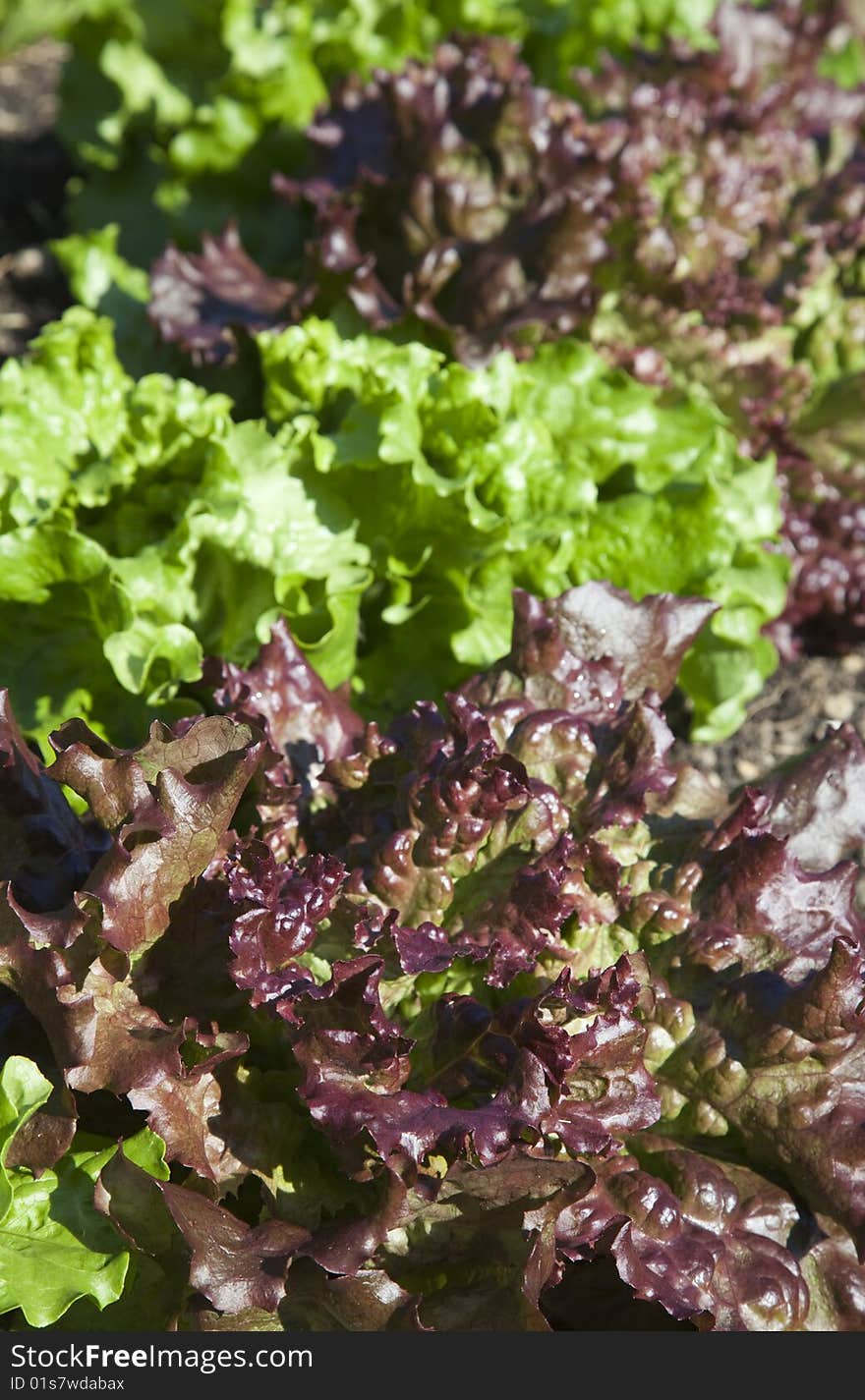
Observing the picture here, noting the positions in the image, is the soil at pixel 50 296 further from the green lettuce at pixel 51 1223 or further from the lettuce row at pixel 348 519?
the green lettuce at pixel 51 1223

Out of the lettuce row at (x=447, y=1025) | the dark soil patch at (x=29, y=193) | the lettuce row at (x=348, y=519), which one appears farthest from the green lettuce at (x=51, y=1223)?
the dark soil patch at (x=29, y=193)

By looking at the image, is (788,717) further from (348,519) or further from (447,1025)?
(447,1025)

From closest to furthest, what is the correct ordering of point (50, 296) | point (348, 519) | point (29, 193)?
point (348, 519) → point (50, 296) → point (29, 193)

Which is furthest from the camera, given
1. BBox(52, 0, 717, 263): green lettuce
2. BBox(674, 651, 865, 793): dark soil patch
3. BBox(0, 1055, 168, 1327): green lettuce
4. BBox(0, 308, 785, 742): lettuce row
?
BBox(52, 0, 717, 263): green lettuce

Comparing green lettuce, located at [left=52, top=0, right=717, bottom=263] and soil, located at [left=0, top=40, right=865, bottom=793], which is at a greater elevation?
green lettuce, located at [left=52, top=0, right=717, bottom=263]

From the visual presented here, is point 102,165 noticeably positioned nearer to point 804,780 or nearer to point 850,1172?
point 804,780

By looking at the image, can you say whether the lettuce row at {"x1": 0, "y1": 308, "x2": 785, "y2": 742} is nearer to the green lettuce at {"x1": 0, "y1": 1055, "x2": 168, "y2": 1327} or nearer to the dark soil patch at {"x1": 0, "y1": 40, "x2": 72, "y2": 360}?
the green lettuce at {"x1": 0, "y1": 1055, "x2": 168, "y2": 1327}

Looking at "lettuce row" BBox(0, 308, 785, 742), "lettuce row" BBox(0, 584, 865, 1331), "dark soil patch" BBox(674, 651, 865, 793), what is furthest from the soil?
"lettuce row" BBox(0, 584, 865, 1331)

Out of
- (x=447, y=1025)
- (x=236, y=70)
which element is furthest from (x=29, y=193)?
(x=447, y=1025)
